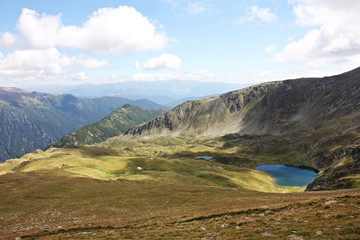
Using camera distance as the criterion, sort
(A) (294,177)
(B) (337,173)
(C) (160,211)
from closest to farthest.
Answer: (C) (160,211), (B) (337,173), (A) (294,177)

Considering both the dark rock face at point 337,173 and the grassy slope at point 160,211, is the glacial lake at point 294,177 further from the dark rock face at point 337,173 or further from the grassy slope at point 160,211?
the grassy slope at point 160,211

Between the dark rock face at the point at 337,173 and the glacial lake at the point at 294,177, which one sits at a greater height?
the dark rock face at the point at 337,173

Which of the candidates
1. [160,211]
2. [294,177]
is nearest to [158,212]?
[160,211]

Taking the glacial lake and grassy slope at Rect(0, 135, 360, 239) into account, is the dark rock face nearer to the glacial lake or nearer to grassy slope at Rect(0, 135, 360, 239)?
the glacial lake

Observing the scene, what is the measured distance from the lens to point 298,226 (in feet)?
87.8

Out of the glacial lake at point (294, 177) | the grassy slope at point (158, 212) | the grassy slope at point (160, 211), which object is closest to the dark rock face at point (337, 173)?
the glacial lake at point (294, 177)

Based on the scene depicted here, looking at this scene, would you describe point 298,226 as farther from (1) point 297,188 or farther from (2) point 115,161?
(2) point 115,161

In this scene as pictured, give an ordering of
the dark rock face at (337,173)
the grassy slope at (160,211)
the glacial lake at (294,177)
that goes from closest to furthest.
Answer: the grassy slope at (160,211), the dark rock face at (337,173), the glacial lake at (294,177)

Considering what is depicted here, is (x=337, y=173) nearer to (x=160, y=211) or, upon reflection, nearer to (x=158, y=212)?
(x=160, y=211)

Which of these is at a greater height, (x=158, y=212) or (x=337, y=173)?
(x=158, y=212)

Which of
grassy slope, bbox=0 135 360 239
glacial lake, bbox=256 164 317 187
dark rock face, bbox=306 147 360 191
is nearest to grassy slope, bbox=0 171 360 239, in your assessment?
grassy slope, bbox=0 135 360 239

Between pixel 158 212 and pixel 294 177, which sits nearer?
pixel 158 212

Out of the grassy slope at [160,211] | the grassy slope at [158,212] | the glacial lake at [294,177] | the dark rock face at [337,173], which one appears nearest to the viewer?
the grassy slope at [158,212]

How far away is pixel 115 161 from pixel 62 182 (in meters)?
70.1
